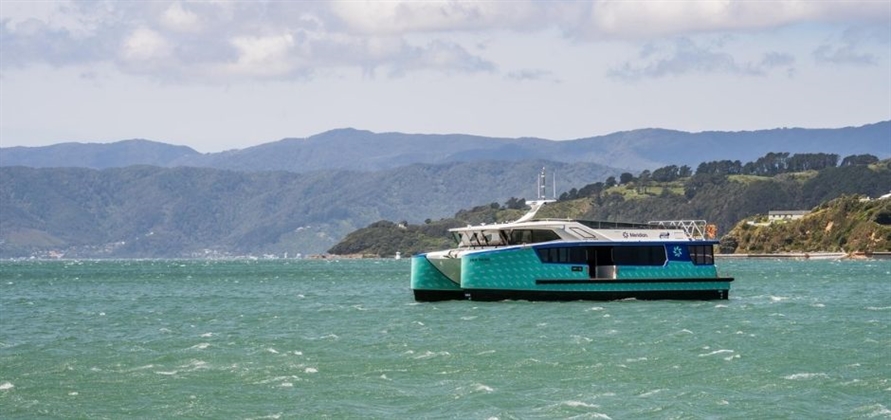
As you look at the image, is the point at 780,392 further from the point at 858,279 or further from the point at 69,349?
the point at 858,279

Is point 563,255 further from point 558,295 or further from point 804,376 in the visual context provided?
point 804,376

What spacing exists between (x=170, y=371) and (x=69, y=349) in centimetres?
1012

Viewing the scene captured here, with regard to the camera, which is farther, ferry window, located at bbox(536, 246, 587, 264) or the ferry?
ferry window, located at bbox(536, 246, 587, 264)

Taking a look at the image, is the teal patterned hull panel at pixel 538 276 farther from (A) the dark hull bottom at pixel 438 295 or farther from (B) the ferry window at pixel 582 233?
(A) the dark hull bottom at pixel 438 295

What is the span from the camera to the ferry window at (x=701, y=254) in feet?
265

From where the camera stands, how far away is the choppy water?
130 feet

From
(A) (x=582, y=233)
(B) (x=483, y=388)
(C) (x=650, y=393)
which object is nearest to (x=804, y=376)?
(C) (x=650, y=393)

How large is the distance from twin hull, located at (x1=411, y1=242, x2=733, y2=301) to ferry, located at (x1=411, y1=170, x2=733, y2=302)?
0.05 metres

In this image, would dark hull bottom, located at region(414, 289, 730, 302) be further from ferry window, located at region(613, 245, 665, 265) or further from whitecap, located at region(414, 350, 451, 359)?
whitecap, located at region(414, 350, 451, 359)

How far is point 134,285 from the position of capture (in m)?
134

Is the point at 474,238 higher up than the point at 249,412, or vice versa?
the point at 474,238

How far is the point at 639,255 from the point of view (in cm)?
7919

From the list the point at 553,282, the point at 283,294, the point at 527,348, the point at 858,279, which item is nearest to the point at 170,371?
the point at 527,348

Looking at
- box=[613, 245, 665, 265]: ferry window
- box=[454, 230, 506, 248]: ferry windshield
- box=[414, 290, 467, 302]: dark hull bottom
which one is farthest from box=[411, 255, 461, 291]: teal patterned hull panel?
box=[613, 245, 665, 265]: ferry window
